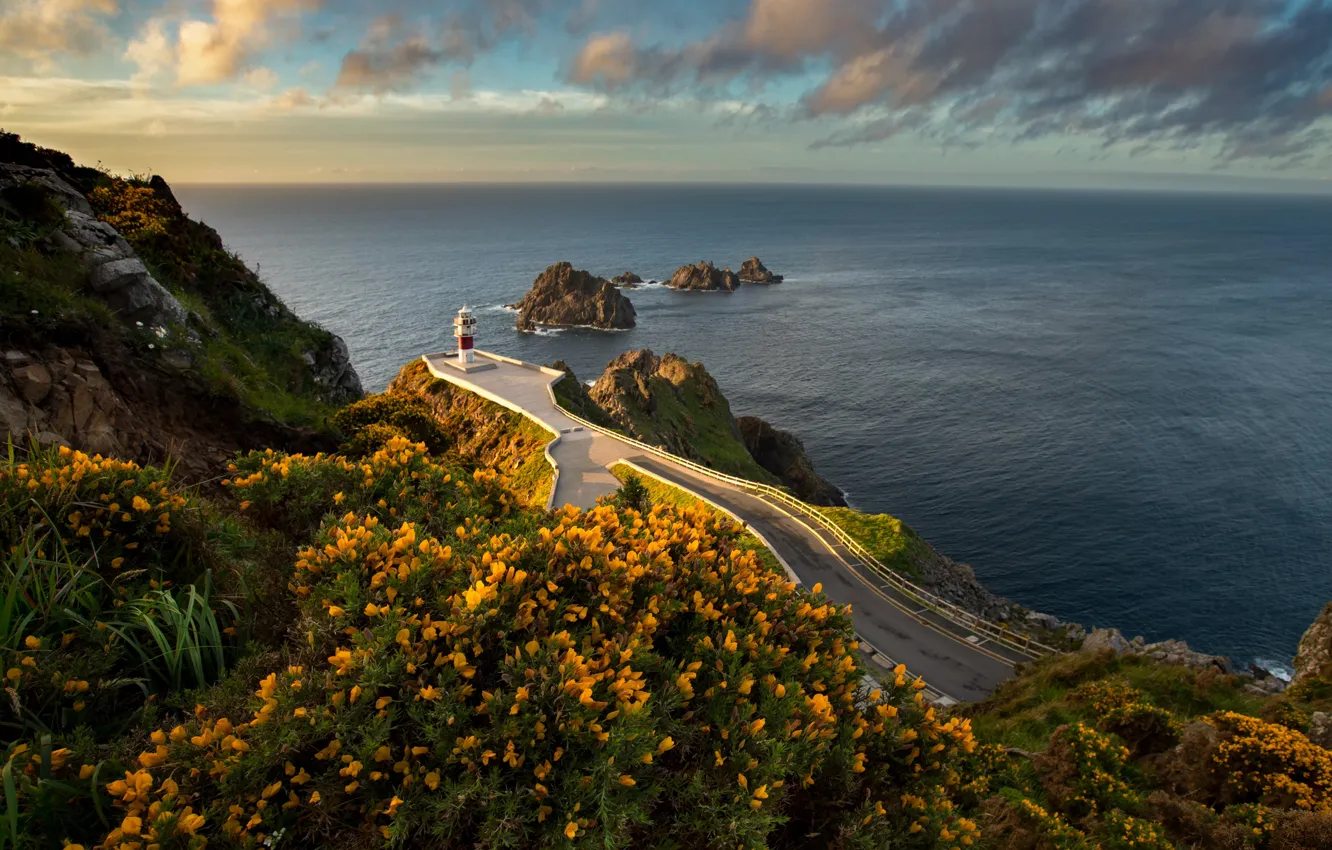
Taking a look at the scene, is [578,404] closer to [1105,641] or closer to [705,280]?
[1105,641]

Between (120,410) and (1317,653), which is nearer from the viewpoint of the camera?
(120,410)

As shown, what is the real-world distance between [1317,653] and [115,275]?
35.7 meters

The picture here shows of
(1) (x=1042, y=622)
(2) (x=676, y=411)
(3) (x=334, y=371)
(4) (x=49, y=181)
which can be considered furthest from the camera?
(2) (x=676, y=411)

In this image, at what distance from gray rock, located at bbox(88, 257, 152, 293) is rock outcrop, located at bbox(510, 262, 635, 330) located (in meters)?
94.9

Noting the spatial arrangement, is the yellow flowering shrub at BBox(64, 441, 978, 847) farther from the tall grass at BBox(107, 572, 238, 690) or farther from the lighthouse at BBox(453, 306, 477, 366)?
the lighthouse at BBox(453, 306, 477, 366)

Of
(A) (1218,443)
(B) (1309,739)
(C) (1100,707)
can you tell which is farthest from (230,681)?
(A) (1218,443)

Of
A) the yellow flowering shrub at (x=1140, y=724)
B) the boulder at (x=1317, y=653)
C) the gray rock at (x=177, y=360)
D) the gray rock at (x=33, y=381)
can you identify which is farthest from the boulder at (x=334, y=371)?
the boulder at (x=1317, y=653)

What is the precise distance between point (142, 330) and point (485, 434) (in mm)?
23080

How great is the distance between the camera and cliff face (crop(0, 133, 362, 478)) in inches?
554

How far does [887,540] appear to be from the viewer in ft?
102

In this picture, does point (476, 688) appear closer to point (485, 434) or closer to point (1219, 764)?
point (1219, 764)

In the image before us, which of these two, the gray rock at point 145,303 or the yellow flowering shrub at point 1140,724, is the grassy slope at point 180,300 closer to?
the gray rock at point 145,303

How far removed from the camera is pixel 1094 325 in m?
117

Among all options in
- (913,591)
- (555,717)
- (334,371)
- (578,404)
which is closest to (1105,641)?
(913,591)
